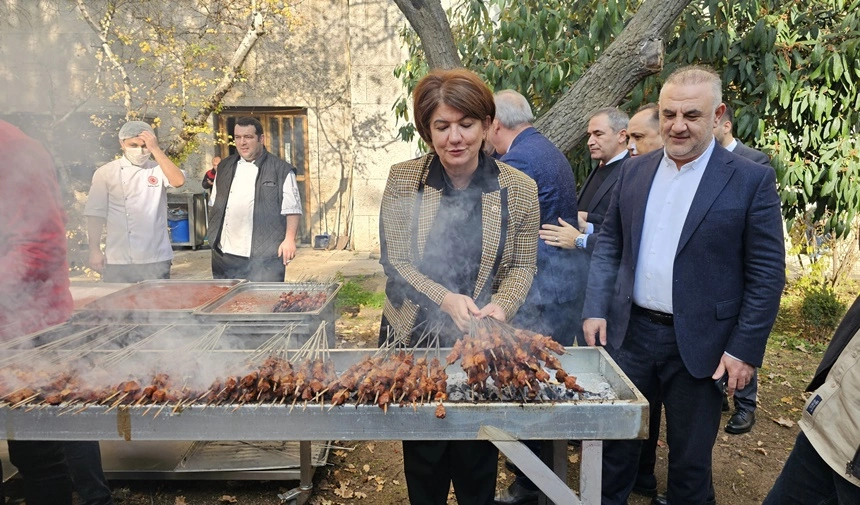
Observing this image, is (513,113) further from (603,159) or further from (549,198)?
(603,159)

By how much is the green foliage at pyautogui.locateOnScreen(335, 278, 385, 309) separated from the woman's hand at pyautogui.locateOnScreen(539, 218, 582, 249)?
14.6 ft

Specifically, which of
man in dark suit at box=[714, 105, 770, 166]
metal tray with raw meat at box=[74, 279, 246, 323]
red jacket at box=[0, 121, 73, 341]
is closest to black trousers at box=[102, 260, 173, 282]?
metal tray with raw meat at box=[74, 279, 246, 323]

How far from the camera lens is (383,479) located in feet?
12.5

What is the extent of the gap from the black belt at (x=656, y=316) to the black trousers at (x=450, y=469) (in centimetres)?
104

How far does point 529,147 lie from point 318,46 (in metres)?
8.85

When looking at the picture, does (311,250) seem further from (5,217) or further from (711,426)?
(711,426)

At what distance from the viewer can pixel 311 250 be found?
1141 cm

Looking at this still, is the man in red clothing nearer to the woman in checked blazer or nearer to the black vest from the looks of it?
the woman in checked blazer

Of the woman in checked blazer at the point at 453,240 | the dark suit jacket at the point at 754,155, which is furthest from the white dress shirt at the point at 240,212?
the dark suit jacket at the point at 754,155

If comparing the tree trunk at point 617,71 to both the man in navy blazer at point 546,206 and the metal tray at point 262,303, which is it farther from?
the metal tray at point 262,303

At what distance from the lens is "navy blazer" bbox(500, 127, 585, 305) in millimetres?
3547

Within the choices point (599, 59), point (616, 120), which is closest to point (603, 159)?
point (616, 120)

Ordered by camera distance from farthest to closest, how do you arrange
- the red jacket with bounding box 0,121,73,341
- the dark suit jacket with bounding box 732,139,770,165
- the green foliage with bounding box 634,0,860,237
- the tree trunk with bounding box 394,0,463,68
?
the tree trunk with bounding box 394,0,463,68
the green foliage with bounding box 634,0,860,237
the dark suit jacket with bounding box 732,139,770,165
the red jacket with bounding box 0,121,73,341

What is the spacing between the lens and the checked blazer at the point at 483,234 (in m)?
2.70
